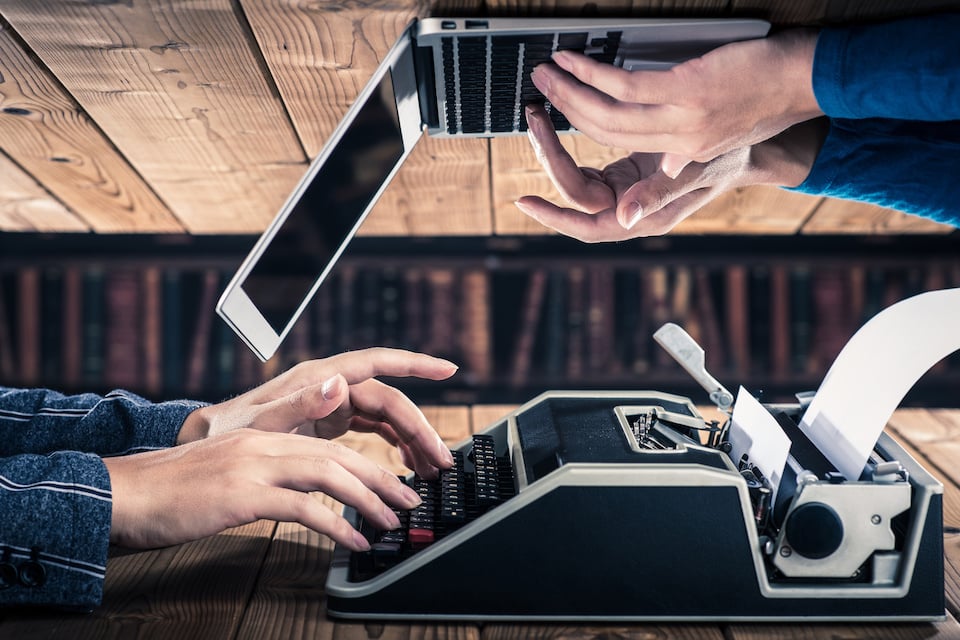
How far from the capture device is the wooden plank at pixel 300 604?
2.84 feet

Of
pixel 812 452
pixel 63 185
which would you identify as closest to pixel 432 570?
pixel 812 452

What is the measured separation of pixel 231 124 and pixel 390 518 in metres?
0.74

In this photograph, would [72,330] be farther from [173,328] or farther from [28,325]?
[173,328]

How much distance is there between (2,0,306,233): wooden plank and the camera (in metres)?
1.11

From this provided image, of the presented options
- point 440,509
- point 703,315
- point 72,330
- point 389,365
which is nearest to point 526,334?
point 703,315

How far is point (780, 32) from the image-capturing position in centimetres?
106

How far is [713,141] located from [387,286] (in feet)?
4.66

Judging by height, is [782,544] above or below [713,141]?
below

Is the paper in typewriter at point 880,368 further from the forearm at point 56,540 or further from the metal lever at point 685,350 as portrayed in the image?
the forearm at point 56,540

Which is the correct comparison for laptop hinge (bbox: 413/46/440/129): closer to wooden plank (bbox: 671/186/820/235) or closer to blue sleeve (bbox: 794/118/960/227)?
blue sleeve (bbox: 794/118/960/227)

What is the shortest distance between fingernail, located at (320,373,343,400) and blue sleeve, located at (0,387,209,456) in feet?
0.83

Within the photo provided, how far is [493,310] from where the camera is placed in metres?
2.42

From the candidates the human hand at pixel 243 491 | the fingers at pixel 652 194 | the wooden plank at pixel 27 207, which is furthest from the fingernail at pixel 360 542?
the wooden plank at pixel 27 207

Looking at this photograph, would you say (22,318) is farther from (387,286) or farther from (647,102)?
(647,102)
